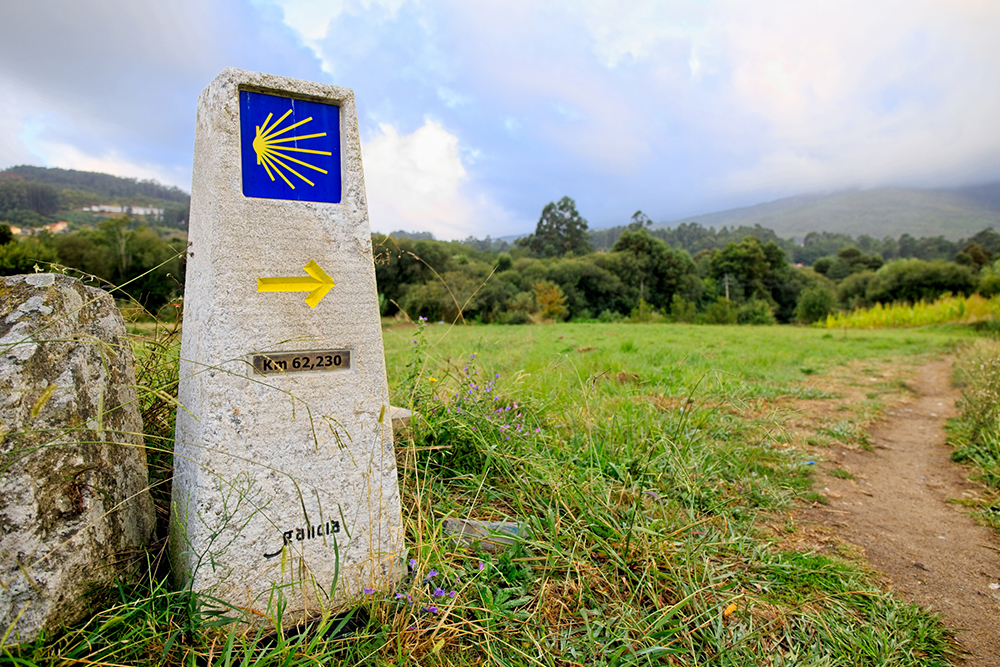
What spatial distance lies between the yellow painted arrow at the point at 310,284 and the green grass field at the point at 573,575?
100cm

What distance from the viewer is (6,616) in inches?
67.1

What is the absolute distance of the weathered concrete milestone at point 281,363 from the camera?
2.02m

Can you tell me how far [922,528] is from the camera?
3.55 meters

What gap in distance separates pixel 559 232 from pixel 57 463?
203 ft

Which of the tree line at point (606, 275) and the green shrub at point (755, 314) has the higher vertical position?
the tree line at point (606, 275)

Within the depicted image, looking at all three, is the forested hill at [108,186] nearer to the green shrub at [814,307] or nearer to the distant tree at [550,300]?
the distant tree at [550,300]

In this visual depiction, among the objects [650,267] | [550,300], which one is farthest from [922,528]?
[650,267]

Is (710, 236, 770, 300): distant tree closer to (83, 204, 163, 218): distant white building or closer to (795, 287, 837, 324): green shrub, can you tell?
(795, 287, 837, 324): green shrub

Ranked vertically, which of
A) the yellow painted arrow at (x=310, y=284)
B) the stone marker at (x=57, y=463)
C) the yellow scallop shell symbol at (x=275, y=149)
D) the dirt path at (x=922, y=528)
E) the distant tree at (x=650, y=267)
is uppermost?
the distant tree at (x=650, y=267)

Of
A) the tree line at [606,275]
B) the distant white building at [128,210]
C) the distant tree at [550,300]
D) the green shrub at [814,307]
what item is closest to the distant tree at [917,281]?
the tree line at [606,275]

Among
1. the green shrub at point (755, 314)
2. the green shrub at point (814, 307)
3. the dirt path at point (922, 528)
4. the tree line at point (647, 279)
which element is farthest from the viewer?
the green shrub at point (755, 314)

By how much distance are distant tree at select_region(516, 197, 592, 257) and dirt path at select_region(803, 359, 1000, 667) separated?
56.2 meters

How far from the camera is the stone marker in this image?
1717mm

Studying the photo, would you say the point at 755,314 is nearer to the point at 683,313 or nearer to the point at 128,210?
the point at 683,313
